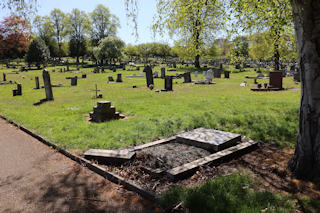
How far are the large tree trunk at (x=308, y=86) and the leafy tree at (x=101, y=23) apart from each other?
7172 centimetres

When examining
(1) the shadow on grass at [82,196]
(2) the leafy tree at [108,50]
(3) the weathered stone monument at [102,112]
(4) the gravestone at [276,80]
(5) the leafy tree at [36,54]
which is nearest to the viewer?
(1) the shadow on grass at [82,196]

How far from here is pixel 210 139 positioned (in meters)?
5.98

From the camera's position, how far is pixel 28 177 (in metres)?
4.93

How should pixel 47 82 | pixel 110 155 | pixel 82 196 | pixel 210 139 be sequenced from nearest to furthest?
1. pixel 82 196
2. pixel 110 155
3. pixel 210 139
4. pixel 47 82

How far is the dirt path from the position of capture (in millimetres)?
3809

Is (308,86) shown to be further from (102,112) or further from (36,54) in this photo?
(36,54)

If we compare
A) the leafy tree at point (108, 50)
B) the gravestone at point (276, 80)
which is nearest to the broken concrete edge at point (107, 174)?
the gravestone at point (276, 80)

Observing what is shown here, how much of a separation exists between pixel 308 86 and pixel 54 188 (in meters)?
4.79

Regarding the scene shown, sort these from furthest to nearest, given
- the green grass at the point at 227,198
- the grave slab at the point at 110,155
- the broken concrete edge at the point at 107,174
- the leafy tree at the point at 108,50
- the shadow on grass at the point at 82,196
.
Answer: the leafy tree at the point at 108,50 → the grave slab at the point at 110,155 → the broken concrete edge at the point at 107,174 → the shadow on grass at the point at 82,196 → the green grass at the point at 227,198

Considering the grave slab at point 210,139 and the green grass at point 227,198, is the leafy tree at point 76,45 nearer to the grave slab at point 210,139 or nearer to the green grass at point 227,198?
the grave slab at point 210,139

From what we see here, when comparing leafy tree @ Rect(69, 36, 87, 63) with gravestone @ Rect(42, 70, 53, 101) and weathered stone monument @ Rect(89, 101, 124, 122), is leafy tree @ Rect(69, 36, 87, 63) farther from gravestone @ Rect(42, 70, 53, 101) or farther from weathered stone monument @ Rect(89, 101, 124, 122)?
weathered stone monument @ Rect(89, 101, 124, 122)

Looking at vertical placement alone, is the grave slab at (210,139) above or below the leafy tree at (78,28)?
below

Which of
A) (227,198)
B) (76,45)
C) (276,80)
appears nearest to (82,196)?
(227,198)

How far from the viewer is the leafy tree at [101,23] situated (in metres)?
69.5
